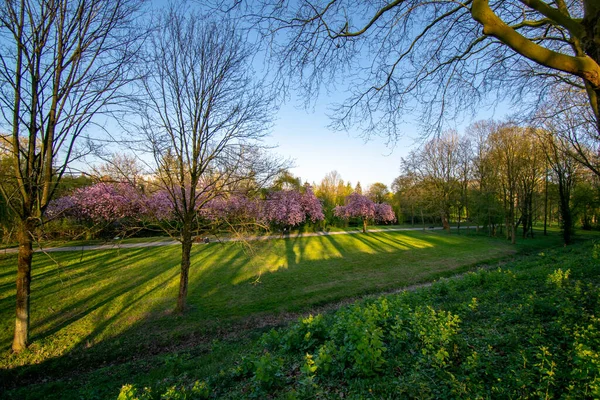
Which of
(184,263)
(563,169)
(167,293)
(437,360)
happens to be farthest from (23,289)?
(563,169)

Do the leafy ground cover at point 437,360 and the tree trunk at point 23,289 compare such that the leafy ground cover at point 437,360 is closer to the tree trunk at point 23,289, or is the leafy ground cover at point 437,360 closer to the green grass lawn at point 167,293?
the green grass lawn at point 167,293

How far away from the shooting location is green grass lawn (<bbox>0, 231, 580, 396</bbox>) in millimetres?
6348

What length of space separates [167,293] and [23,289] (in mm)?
4509

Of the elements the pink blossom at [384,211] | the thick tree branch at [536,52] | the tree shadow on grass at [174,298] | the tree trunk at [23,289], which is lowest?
the tree shadow on grass at [174,298]

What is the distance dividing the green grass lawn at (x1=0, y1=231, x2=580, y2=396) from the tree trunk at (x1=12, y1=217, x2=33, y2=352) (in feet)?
0.93

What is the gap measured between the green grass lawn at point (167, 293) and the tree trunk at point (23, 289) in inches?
11.2

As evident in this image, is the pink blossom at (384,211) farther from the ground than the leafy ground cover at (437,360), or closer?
farther from the ground

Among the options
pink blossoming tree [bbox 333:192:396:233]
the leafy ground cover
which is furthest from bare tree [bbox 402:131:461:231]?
the leafy ground cover

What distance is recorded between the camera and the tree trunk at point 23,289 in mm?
5863

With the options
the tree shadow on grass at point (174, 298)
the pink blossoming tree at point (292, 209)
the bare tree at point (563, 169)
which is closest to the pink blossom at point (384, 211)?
the pink blossoming tree at point (292, 209)

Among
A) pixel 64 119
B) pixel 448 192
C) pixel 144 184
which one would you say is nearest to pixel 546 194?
pixel 448 192

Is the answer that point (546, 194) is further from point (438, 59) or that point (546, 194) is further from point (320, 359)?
point (320, 359)

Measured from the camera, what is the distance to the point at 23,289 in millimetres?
6004

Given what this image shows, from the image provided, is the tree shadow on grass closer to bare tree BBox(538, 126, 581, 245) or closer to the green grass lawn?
the green grass lawn
